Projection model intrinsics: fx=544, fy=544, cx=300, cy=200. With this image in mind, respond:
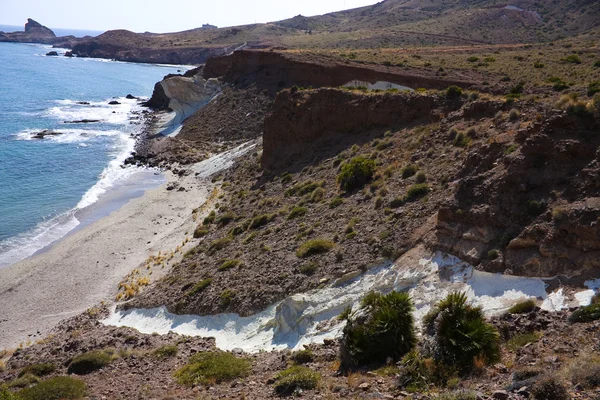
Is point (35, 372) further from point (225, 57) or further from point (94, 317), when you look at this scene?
point (225, 57)

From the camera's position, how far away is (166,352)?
17312 millimetres

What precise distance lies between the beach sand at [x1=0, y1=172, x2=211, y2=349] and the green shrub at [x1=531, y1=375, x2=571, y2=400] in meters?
20.3

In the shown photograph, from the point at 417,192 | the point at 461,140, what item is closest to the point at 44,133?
the point at 461,140

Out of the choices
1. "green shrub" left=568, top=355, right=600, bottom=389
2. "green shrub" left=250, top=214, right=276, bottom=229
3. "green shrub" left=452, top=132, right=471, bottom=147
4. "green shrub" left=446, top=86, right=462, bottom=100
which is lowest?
"green shrub" left=250, top=214, right=276, bottom=229

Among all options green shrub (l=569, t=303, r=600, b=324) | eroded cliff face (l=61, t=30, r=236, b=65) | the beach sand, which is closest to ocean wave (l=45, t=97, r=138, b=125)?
the beach sand

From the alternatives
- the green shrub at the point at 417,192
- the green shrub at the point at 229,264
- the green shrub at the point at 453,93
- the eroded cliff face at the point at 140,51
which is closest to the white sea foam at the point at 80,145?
the green shrub at the point at 229,264

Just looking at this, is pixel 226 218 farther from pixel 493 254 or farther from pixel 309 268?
pixel 493 254

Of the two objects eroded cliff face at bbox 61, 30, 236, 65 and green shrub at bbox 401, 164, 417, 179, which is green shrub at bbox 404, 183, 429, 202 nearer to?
green shrub at bbox 401, 164, 417, 179

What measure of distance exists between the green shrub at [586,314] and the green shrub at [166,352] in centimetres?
1160

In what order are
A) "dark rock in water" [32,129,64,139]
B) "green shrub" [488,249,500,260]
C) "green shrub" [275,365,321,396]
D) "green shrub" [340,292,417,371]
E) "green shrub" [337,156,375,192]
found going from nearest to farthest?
"green shrub" [275,365,321,396] → "green shrub" [340,292,417,371] → "green shrub" [488,249,500,260] → "green shrub" [337,156,375,192] → "dark rock in water" [32,129,64,139]

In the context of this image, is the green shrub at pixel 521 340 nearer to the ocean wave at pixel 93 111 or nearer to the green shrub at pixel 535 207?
the green shrub at pixel 535 207

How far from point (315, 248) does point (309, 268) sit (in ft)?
4.34

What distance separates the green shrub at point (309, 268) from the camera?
19594mm

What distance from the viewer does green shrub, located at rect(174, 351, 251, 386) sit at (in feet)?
46.1
